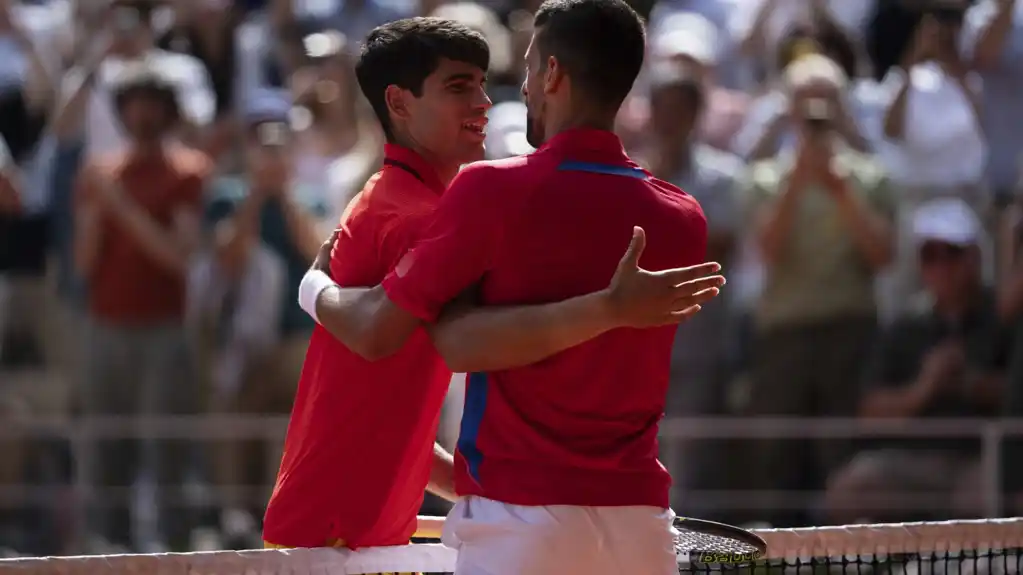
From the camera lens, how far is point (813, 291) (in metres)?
8.43

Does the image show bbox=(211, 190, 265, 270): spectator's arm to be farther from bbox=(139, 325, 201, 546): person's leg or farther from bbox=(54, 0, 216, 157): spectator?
bbox=(54, 0, 216, 157): spectator

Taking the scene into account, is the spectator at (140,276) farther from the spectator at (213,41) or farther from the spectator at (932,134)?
the spectator at (932,134)

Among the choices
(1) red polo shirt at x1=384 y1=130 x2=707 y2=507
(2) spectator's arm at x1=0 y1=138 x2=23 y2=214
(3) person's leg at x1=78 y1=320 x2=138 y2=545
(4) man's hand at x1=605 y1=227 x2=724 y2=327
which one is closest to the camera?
(4) man's hand at x1=605 y1=227 x2=724 y2=327

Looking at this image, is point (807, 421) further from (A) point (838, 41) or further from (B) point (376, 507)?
(B) point (376, 507)

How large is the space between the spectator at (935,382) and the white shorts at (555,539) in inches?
198

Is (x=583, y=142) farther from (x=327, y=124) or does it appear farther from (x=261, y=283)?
(x=327, y=124)

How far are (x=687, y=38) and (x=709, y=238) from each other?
138 centimetres

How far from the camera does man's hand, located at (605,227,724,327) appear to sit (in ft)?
9.87

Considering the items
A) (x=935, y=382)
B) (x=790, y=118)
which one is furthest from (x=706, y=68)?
(x=935, y=382)

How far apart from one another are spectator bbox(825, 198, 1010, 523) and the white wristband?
4963 millimetres

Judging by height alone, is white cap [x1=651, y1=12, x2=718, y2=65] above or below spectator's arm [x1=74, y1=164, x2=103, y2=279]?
above

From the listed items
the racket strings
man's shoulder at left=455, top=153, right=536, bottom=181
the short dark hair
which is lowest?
the racket strings

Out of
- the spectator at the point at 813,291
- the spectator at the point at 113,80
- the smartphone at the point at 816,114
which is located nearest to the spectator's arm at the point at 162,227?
the spectator at the point at 113,80

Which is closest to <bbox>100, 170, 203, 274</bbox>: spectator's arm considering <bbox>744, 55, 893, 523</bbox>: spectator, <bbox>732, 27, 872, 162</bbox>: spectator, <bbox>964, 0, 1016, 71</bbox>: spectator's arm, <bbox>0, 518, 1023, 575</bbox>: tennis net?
<bbox>732, 27, 872, 162</bbox>: spectator
